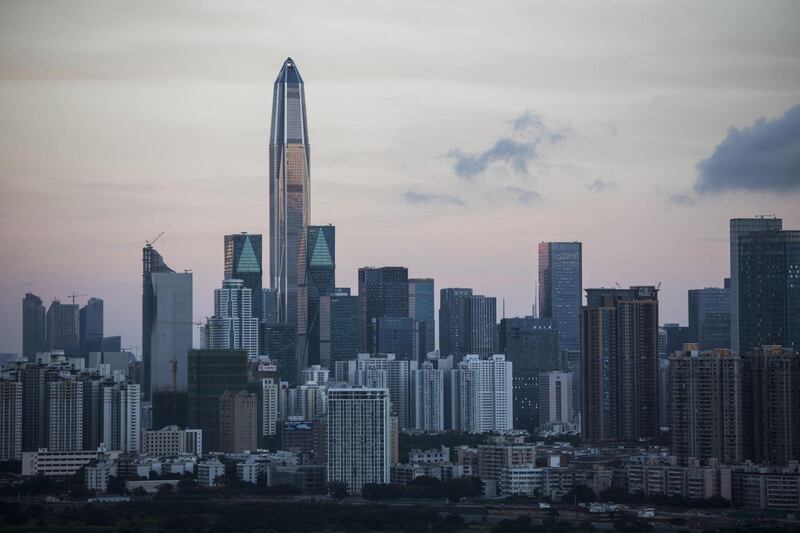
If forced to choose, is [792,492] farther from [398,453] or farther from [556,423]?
[556,423]

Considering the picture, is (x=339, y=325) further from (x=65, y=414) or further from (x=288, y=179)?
(x=65, y=414)

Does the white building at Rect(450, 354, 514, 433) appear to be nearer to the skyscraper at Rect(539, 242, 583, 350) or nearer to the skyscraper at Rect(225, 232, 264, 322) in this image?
the skyscraper at Rect(539, 242, 583, 350)

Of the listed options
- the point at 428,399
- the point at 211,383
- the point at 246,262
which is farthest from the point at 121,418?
the point at 246,262

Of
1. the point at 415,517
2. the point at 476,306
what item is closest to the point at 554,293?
the point at 476,306

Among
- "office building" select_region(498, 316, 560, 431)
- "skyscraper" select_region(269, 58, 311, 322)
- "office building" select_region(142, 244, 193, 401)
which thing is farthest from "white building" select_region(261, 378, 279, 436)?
"skyscraper" select_region(269, 58, 311, 322)

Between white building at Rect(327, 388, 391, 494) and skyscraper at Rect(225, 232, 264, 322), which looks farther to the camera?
skyscraper at Rect(225, 232, 264, 322)

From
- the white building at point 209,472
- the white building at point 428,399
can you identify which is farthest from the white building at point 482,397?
the white building at point 209,472

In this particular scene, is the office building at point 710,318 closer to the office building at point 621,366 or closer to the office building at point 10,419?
the office building at point 621,366
